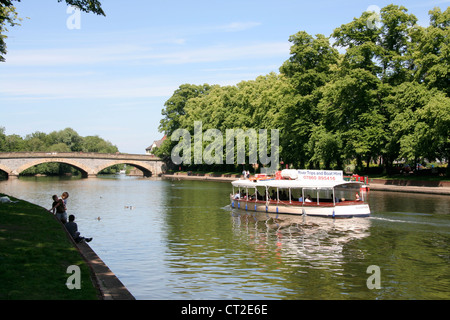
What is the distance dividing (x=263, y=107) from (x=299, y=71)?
1461 centimetres

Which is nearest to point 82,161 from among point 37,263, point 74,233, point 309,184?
point 309,184

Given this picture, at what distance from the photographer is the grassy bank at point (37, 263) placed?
12703 millimetres

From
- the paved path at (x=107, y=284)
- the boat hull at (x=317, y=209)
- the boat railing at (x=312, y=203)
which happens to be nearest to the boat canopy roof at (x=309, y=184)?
the boat railing at (x=312, y=203)

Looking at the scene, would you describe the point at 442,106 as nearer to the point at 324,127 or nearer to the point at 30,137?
the point at 324,127

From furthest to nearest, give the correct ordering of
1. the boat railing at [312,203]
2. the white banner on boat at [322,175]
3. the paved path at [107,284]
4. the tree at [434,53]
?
the tree at [434,53], the white banner on boat at [322,175], the boat railing at [312,203], the paved path at [107,284]

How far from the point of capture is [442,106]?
173 ft

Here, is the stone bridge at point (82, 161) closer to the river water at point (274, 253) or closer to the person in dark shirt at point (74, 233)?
the river water at point (274, 253)

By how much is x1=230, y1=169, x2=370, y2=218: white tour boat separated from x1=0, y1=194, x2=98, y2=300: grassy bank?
2125cm

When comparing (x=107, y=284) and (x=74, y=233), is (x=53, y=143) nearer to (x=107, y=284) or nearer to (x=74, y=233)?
(x=74, y=233)

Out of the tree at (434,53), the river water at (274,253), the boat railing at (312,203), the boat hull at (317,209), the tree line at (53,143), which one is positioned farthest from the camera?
the tree line at (53,143)

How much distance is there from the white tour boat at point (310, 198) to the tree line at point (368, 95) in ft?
66.4

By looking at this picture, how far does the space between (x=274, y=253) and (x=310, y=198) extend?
1803cm

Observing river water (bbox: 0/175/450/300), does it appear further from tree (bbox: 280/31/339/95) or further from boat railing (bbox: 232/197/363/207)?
tree (bbox: 280/31/339/95)
